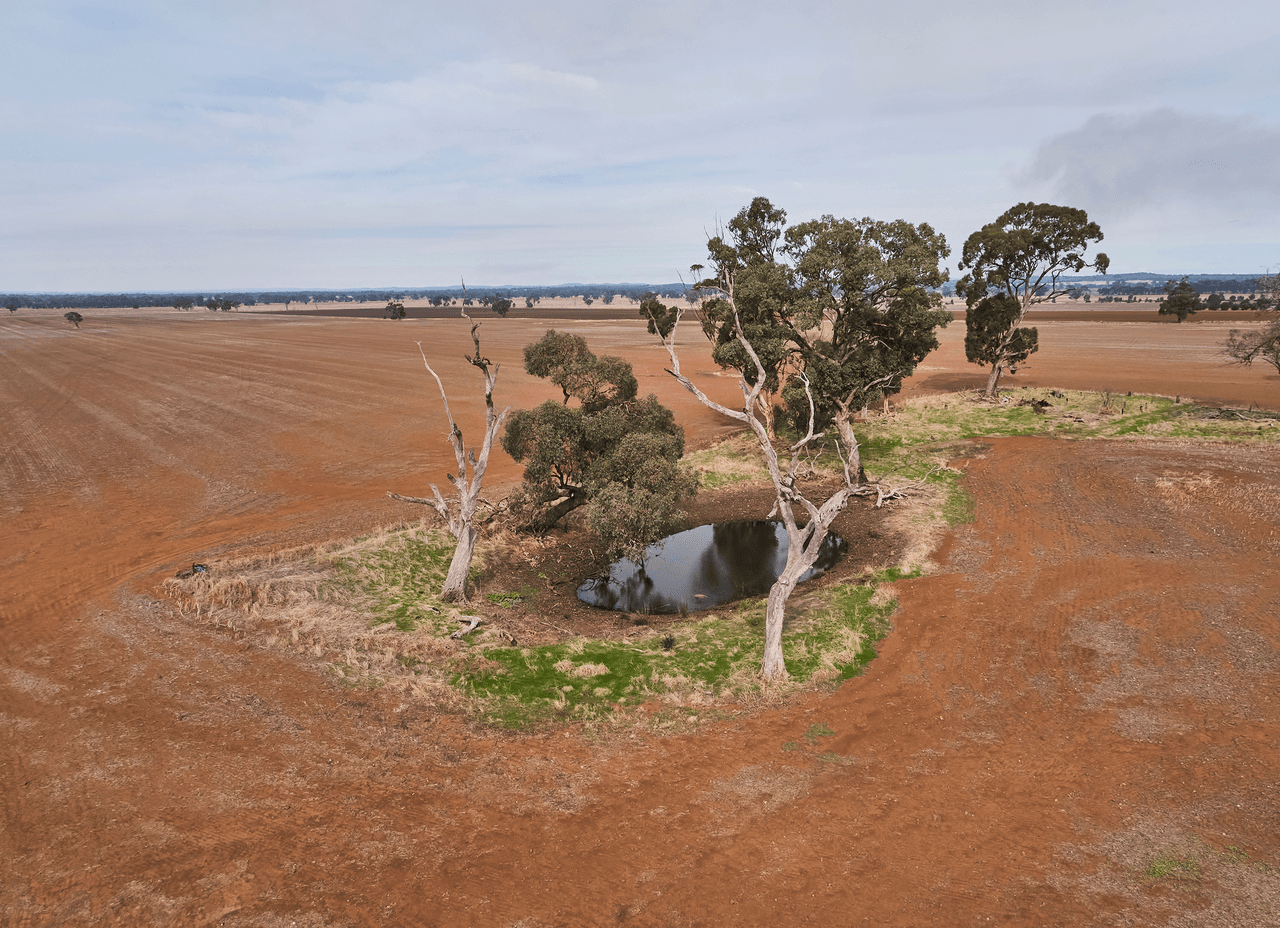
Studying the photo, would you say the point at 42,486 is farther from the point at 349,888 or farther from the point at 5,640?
the point at 349,888

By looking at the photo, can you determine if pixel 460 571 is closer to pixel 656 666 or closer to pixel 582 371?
pixel 656 666

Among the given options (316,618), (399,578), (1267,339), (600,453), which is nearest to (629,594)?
(600,453)

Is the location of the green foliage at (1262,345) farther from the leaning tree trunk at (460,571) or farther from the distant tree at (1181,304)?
the distant tree at (1181,304)

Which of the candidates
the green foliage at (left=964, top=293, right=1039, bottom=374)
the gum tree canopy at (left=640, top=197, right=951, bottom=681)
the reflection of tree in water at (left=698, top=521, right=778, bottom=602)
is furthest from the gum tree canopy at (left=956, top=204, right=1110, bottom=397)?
the reflection of tree in water at (left=698, top=521, right=778, bottom=602)

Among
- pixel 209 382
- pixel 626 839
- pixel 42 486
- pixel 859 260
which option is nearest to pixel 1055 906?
pixel 626 839

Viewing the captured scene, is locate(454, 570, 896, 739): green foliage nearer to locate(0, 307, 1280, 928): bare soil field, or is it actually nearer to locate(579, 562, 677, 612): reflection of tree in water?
locate(0, 307, 1280, 928): bare soil field

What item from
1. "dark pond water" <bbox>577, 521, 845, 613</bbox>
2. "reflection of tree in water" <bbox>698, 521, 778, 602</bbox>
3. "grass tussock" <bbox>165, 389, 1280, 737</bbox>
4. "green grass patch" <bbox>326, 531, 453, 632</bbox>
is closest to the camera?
"grass tussock" <bbox>165, 389, 1280, 737</bbox>

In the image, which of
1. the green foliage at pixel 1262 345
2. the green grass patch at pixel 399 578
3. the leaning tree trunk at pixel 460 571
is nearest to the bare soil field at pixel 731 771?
the green grass patch at pixel 399 578
